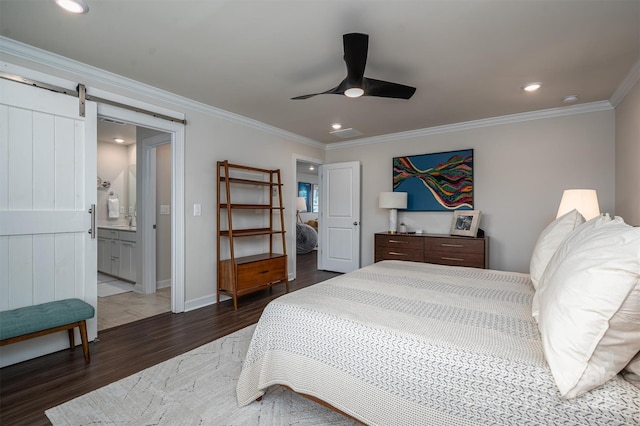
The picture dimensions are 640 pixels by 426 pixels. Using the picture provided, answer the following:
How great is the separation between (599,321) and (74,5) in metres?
3.01

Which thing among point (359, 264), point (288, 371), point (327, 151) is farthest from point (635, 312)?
point (327, 151)

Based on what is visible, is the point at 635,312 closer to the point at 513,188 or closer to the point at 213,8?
Answer: the point at 213,8

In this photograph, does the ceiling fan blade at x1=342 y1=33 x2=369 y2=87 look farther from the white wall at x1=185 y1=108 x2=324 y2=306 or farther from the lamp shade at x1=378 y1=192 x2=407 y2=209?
the lamp shade at x1=378 y1=192 x2=407 y2=209

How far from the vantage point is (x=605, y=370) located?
37.5 inches

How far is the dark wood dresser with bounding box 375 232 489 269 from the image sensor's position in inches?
150

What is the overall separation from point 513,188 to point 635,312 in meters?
3.58

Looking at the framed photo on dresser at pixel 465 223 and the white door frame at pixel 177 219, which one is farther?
the framed photo on dresser at pixel 465 223

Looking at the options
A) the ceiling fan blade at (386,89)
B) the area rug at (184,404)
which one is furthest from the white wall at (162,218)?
the ceiling fan blade at (386,89)

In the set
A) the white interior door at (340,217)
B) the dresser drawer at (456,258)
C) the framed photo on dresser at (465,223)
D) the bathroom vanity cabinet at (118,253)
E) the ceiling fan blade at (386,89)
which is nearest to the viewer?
the ceiling fan blade at (386,89)

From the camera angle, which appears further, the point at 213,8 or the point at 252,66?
the point at 252,66

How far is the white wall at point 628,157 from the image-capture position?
8.80ft

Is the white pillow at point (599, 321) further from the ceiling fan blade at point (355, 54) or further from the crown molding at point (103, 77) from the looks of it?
the crown molding at point (103, 77)

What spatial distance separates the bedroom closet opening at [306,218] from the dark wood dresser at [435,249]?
165 cm

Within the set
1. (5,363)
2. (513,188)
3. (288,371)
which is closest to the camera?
(288,371)
